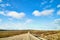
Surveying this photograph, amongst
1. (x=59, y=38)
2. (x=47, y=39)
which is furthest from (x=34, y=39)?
(x=59, y=38)

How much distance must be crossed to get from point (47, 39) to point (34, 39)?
108 cm

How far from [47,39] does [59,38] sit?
0.98 m

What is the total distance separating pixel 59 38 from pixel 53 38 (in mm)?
490

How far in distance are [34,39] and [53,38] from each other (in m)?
1.55

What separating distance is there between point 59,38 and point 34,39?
6.70 feet

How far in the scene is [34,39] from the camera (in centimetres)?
1184

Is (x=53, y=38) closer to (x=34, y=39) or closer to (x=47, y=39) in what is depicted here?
(x=47, y=39)

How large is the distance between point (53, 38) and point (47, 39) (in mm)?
496

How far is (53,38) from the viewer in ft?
39.0

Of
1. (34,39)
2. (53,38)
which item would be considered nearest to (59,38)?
(53,38)

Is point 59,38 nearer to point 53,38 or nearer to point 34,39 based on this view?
point 53,38

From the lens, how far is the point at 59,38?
11.9m

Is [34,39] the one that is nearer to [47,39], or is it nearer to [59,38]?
[47,39]
